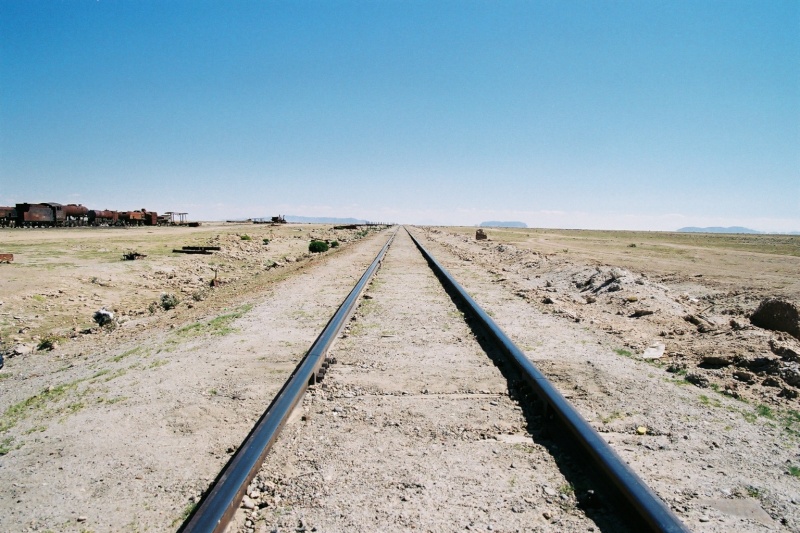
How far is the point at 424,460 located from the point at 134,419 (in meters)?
2.33

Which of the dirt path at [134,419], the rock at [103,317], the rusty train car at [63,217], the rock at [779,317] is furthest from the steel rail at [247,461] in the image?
the rusty train car at [63,217]

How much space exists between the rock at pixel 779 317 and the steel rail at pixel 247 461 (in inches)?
251

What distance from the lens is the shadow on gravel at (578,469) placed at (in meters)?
2.36

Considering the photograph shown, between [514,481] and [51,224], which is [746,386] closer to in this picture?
[514,481]

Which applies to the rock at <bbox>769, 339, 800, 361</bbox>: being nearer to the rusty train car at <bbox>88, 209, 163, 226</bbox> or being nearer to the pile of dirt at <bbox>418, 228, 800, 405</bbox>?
the pile of dirt at <bbox>418, 228, 800, 405</bbox>

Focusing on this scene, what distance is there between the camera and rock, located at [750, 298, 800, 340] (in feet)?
21.4

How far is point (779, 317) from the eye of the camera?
22.1ft

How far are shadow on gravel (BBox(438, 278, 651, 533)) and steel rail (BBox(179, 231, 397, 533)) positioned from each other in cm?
167

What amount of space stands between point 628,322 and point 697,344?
1.76 metres

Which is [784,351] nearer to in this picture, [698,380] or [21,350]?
[698,380]

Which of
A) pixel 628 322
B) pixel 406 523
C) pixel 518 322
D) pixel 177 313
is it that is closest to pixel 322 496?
pixel 406 523

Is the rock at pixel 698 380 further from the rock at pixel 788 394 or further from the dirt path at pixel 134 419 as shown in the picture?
the dirt path at pixel 134 419

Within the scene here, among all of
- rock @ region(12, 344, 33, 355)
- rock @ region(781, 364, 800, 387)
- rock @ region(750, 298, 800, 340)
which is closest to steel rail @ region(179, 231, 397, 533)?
rock @ region(781, 364, 800, 387)

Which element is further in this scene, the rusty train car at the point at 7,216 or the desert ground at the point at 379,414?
the rusty train car at the point at 7,216
